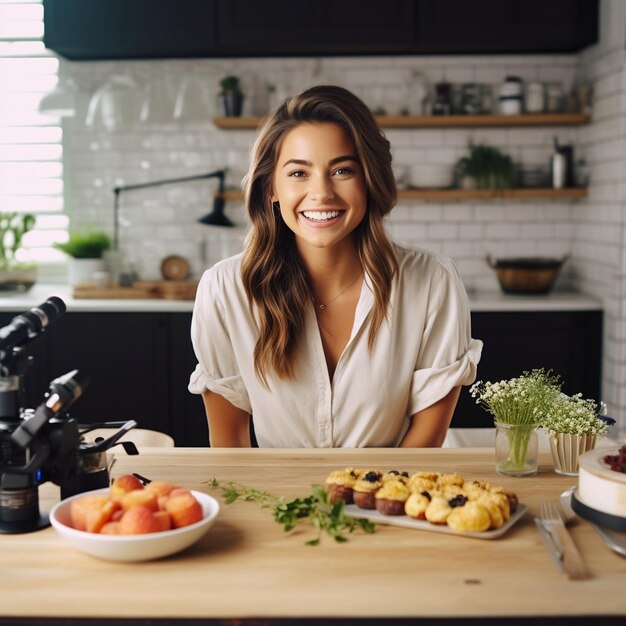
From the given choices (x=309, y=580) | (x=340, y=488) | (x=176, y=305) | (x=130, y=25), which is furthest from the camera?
(x=130, y=25)

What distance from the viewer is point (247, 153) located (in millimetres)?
5344

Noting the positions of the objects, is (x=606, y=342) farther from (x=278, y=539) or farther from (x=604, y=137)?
(x=278, y=539)

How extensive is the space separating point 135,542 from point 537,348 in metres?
3.62

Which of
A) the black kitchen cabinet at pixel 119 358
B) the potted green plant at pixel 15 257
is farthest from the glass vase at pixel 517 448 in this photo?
the potted green plant at pixel 15 257

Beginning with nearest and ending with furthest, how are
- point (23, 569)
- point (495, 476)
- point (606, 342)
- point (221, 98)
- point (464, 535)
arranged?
point (23, 569), point (464, 535), point (495, 476), point (606, 342), point (221, 98)

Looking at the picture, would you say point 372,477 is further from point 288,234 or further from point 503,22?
point 503,22

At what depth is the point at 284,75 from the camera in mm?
5258

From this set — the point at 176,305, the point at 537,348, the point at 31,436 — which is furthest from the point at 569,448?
the point at 176,305

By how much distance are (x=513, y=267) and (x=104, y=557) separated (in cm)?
381

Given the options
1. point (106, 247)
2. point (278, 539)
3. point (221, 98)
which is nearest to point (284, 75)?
point (221, 98)

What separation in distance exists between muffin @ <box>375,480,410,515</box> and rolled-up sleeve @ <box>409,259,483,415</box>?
2.49ft

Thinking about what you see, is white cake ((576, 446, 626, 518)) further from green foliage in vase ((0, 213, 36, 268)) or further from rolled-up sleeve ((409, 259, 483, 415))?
green foliage in vase ((0, 213, 36, 268))

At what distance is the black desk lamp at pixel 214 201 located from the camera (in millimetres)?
5227

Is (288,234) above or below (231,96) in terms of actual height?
below
